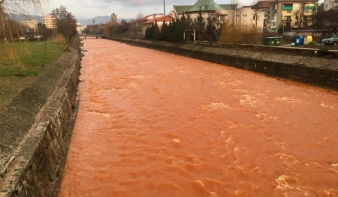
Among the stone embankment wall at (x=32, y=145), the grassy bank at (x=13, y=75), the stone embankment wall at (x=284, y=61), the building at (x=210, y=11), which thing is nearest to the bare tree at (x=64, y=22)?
the building at (x=210, y=11)

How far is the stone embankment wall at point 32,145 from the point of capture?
4.17m

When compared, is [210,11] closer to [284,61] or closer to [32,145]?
[284,61]

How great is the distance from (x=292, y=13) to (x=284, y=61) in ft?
134

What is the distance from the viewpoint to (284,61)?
17.0 metres

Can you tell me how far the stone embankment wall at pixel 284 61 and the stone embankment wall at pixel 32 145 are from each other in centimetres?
1356

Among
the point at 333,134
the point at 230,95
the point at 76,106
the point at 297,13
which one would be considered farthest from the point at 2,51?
the point at 297,13

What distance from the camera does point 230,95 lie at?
13.0 metres

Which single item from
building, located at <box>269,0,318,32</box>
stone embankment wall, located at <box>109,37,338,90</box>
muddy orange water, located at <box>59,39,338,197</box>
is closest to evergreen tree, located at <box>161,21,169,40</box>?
stone embankment wall, located at <box>109,37,338,90</box>

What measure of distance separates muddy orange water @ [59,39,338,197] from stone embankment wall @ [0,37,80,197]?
19.0 inches

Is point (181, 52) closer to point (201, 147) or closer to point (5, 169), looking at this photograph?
point (201, 147)

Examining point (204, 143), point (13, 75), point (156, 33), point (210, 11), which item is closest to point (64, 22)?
point (156, 33)

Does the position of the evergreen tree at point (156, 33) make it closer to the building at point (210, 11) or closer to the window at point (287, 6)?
the building at point (210, 11)

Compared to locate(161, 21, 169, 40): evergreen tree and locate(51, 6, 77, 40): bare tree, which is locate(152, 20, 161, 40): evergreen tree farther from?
locate(51, 6, 77, 40): bare tree

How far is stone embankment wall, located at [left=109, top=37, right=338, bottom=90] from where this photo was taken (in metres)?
14.3
